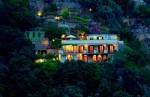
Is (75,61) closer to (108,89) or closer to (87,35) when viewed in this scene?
(108,89)

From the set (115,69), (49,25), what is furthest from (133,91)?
(49,25)

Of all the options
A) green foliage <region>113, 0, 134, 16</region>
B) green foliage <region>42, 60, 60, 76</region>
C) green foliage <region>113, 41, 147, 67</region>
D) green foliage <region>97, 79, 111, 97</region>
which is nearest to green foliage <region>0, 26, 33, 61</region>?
green foliage <region>42, 60, 60, 76</region>

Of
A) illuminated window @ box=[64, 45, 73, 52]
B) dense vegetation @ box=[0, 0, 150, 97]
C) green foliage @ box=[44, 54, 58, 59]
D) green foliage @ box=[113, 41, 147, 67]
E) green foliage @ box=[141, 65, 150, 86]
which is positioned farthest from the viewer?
illuminated window @ box=[64, 45, 73, 52]

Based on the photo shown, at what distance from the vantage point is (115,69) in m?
46.8

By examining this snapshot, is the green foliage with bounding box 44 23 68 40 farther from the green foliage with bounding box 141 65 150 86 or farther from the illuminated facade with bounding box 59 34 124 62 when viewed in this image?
the green foliage with bounding box 141 65 150 86

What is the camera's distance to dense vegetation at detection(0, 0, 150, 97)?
42906 mm

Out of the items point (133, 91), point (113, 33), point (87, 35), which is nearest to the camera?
point (133, 91)

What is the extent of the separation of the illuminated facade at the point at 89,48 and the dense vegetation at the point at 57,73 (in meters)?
0.94

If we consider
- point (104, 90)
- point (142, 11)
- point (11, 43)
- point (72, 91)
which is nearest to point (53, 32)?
point (11, 43)

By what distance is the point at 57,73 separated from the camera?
44.3 metres

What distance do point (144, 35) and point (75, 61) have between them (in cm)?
2104

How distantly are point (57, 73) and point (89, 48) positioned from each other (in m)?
6.76

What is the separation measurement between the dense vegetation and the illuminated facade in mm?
940

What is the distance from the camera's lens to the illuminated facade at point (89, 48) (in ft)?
164
